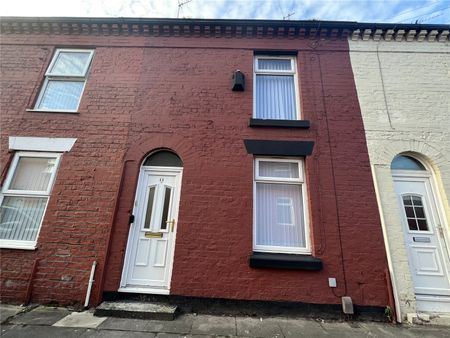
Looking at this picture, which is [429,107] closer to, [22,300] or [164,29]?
[164,29]

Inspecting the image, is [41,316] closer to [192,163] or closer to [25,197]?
[25,197]

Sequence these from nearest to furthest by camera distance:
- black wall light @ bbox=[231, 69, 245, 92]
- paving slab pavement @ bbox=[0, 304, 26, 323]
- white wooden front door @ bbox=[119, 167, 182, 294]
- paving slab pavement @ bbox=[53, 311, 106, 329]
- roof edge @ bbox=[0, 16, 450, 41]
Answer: paving slab pavement @ bbox=[53, 311, 106, 329] < paving slab pavement @ bbox=[0, 304, 26, 323] < white wooden front door @ bbox=[119, 167, 182, 294] < black wall light @ bbox=[231, 69, 245, 92] < roof edge @ bbox=[0, 16, 450, 41]

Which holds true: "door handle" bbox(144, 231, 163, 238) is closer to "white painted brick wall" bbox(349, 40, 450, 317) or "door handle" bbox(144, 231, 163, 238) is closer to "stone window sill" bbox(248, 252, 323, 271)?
"stone window sill" bbox(248, 252, 323, 271)

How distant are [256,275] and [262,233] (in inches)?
29.9

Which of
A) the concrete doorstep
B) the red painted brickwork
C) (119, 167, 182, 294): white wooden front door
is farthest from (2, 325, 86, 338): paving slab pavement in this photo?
(119, 167, 182, 294): white wooden front door

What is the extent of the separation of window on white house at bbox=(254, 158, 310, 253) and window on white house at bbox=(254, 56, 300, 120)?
3.89ft

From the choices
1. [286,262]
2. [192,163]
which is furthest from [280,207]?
[192,163]

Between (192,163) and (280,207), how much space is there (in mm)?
1983

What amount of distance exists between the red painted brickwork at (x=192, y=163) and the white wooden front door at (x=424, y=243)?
0.74m

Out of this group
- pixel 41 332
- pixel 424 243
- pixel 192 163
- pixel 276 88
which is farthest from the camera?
pixel 276 88

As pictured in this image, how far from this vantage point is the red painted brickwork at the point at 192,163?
4.03m

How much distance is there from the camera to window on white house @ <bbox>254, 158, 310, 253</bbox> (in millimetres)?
4328

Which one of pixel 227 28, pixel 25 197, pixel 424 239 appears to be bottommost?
pixel 424 239

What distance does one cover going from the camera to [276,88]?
215 inches
